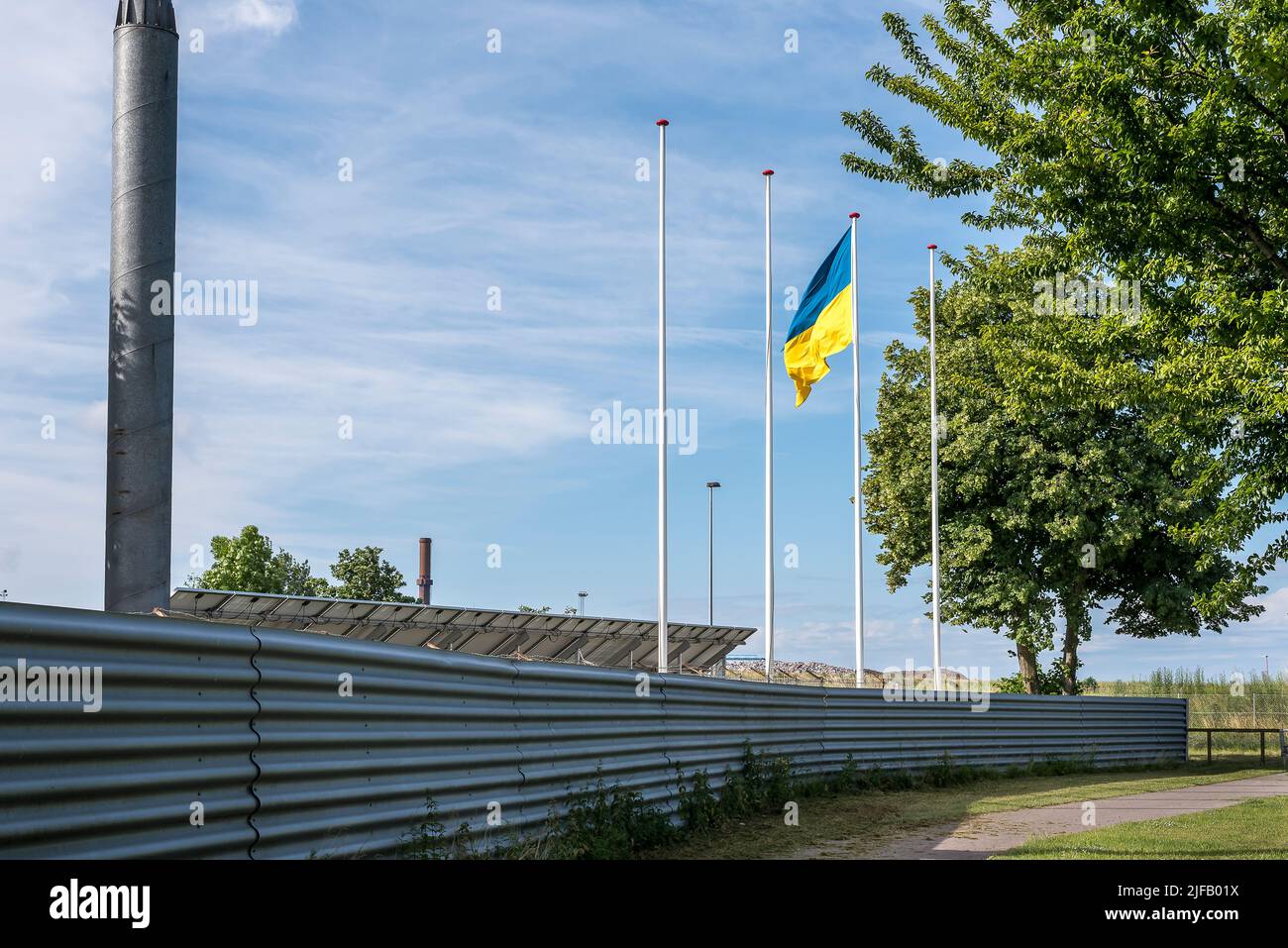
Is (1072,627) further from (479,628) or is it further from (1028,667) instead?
(479,628)

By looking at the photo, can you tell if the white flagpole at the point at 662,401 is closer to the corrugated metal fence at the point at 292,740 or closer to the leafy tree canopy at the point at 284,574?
the corrugated metal fence at the point at 292,740

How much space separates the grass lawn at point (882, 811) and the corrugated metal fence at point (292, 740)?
2.96 feet

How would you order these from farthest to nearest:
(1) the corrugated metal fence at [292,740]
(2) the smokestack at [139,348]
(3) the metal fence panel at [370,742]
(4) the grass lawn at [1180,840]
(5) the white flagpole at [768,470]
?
(5) the white flagpole at [768,470], (4) the grass lawn at [1180,840], (2) the smokestack at [139,348], (3) the metal fence panel at [370,742], (1) the corrugated metal fence at [292,740]

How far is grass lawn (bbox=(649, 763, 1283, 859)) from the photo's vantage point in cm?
1167

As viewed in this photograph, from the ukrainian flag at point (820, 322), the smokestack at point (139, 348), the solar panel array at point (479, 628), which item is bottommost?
the solar panel array at point (479, 628)

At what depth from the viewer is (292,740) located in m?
6.77

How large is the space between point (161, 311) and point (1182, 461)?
1676 centimetres

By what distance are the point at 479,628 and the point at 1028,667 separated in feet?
56.0

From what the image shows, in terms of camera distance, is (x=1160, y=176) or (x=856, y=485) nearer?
(x=1160, y=176)

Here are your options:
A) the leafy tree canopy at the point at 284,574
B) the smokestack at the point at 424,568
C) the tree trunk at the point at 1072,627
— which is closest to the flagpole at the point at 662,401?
the tree trunk at the point at 1072,627

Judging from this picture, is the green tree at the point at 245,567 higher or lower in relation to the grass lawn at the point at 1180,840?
higher

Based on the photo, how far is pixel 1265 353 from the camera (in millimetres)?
15211

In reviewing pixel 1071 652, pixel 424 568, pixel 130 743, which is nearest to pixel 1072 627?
pixel 1071 652

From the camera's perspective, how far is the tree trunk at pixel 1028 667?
36.0 metres
